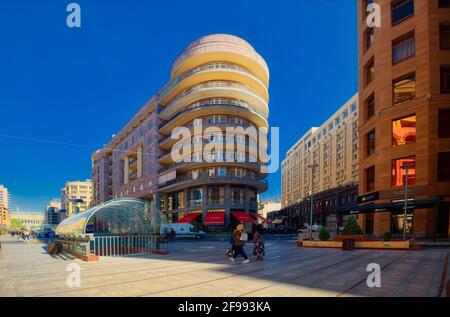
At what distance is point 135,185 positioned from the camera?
70.3 metres

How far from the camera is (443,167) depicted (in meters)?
25.4

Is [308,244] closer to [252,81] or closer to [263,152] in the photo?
[263,152]

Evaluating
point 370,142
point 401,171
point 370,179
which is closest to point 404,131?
point 401,171

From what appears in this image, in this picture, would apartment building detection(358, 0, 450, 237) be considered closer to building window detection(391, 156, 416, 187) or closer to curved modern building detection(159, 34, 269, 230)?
building window detection(391, 156, 416, 187)

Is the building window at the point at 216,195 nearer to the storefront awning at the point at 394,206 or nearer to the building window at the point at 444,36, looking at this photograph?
the storefront awning at the point at 394,206

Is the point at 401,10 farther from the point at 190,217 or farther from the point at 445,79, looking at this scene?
the point at 190,217

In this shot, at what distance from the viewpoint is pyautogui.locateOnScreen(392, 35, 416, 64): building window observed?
28.1 m

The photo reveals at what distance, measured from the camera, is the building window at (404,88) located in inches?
1091

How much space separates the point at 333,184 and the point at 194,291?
7517cm

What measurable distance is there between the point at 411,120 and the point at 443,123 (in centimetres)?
241

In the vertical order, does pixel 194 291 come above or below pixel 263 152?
below

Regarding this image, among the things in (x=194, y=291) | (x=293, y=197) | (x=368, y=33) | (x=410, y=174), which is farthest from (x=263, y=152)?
(x=293, y=197)

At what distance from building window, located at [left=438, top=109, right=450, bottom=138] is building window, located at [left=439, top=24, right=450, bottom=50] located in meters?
5.70
